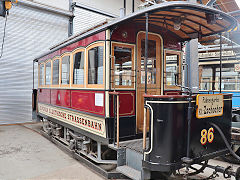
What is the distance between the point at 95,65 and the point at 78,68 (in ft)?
2.55

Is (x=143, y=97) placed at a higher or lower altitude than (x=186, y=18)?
lower

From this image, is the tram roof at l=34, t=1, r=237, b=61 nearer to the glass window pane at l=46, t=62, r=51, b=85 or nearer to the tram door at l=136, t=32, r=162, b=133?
the tram door at l=136, t=32, r=162, b=133

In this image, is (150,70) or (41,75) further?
(41,75)

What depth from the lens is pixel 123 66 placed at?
13.7 ft

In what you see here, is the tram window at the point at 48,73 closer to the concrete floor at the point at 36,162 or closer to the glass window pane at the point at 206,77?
the concrete floor at the point at 36,162

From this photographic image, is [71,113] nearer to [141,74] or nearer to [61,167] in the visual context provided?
[61,167]

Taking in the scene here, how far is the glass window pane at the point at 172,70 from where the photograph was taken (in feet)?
Result: 15.7

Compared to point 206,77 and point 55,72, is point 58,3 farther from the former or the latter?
point 206,77

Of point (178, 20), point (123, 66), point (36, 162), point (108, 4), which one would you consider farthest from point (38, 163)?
point (108, 4)

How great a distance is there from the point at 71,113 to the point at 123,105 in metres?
1.93

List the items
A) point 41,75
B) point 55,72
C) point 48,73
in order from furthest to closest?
point 41,75
point 48,73
point 55,72

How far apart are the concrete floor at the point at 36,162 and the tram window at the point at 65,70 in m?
1.90

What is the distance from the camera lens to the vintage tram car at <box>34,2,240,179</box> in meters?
2.98

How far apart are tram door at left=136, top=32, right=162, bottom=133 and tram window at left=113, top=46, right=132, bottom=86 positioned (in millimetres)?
205
